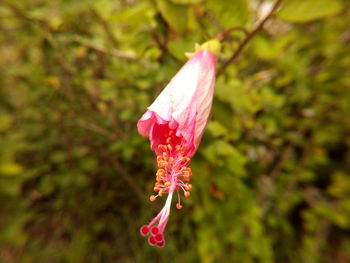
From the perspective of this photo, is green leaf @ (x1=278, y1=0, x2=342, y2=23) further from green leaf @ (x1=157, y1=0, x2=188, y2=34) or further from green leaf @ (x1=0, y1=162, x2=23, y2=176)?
green leaf @ (x1=0, y1=162, x2=23, y2=176)

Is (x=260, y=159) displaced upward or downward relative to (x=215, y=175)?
downward

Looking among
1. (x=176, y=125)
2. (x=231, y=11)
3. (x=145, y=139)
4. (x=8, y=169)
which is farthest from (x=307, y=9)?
(x=8, y=169)

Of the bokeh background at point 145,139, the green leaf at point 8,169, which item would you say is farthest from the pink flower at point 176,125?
the green leaf at point 8,169

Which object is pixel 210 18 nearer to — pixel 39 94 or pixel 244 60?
pixel 244 60

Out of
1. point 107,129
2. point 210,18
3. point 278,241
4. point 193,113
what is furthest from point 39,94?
point 278,241

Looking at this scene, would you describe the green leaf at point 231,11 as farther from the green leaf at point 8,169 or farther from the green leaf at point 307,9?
the green leaf at point 8,169
